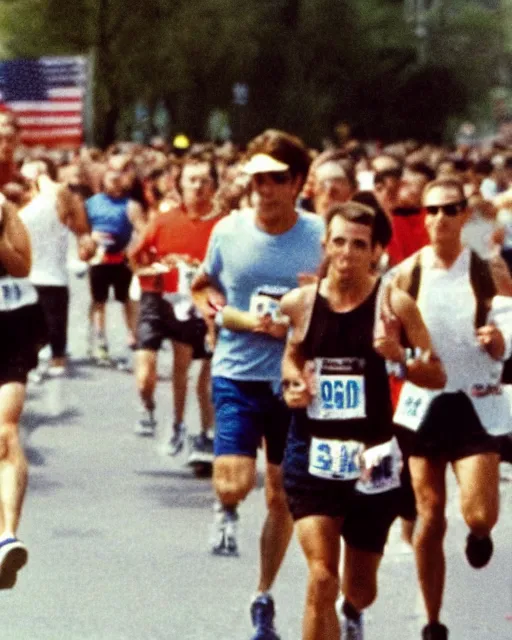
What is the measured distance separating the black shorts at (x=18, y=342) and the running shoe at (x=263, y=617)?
1431 millimetres

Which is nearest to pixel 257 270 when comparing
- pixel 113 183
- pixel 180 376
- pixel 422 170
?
pixel 180 376

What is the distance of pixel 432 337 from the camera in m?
8.27

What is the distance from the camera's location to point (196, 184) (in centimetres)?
1305

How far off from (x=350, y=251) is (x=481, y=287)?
1209 mm

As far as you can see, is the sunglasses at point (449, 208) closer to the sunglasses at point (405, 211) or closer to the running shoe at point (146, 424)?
the sunglasses at point (405, 211)

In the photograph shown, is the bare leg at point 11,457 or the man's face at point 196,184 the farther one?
the man's face at point 196,184

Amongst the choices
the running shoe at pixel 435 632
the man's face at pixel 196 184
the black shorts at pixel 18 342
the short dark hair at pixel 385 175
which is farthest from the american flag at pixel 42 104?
the running shoe at pixel 435 632

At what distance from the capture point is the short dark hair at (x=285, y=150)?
8602mm

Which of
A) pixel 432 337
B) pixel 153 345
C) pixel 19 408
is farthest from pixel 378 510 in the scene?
Answer: pixel 153 345

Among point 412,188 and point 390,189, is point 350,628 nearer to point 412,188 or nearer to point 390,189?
point 390,189

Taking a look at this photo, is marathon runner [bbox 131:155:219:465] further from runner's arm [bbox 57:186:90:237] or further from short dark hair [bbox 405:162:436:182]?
runner's arm [bbox 57:186:90:237]

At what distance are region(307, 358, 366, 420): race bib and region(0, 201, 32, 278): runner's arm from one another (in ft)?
6.69

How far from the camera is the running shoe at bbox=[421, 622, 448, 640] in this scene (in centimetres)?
798

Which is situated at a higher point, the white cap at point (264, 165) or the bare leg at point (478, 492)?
the white cap at point (264, 165)
